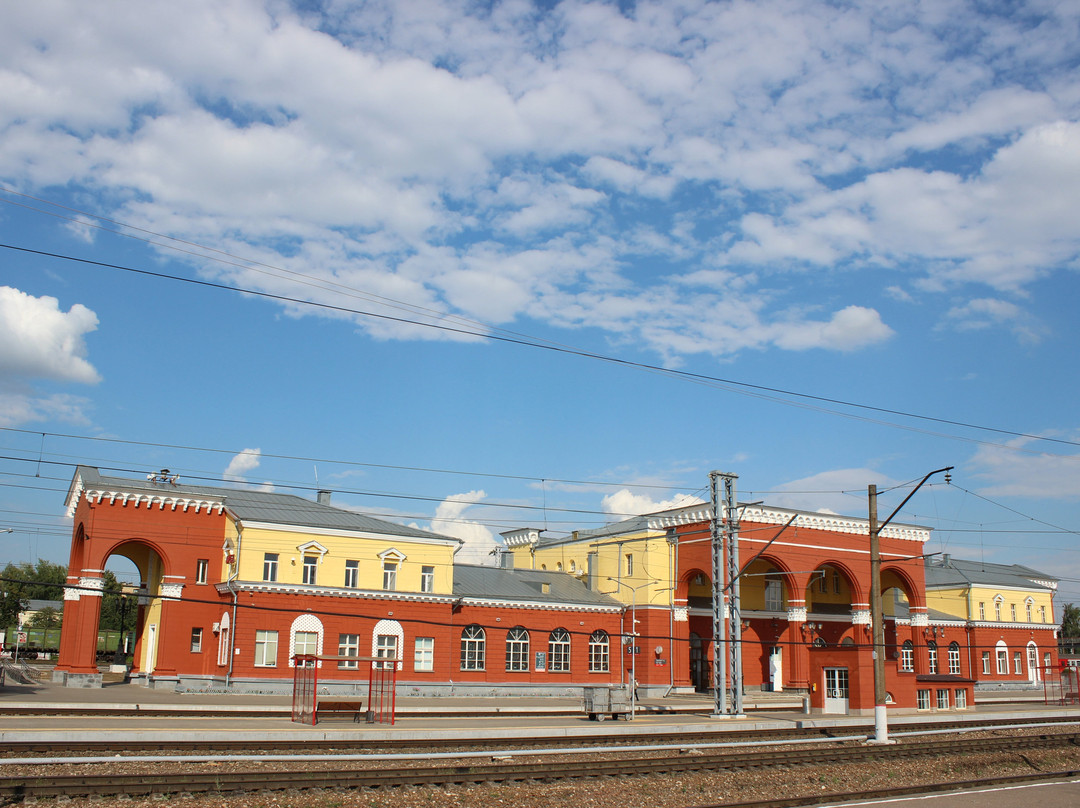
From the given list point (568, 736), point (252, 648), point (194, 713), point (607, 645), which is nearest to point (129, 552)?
point (252, 648)

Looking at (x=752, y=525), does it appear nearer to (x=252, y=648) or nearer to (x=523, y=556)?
(x=523, y=556)

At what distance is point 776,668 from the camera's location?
163 feet

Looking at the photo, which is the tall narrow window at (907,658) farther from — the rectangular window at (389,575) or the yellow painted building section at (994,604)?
the rectangular window at (389,575)

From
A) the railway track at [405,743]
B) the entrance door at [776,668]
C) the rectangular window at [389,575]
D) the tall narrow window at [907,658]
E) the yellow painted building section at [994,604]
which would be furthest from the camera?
the yellow painted building section at [994,604]

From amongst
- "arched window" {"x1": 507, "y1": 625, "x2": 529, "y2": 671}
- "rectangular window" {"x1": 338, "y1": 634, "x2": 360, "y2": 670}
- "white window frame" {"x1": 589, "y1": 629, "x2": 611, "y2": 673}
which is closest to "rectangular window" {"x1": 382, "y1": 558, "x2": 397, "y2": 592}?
"rectangular window" {"x1": 338, "y1": 634, "x2": 360, "y2": 670}

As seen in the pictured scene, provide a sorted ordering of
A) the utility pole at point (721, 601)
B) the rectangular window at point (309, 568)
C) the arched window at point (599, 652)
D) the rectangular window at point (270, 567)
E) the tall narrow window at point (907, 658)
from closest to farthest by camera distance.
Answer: the utility pole at point (721, 601) → the rectangular window at point (270, 567) → the rectangular window at point (309, 568) → the arched window at point (599, 652) → the tall narrow window at point (907, 658)

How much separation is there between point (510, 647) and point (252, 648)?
12.9 meters

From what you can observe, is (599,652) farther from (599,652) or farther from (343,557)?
(343,557)

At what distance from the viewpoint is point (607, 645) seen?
156 feet

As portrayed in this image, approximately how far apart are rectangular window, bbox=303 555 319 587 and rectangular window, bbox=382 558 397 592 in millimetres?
3335

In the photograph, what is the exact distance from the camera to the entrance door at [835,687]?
38531mm

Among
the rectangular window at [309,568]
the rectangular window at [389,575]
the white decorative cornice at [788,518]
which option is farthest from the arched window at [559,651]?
the rectangular window at [309,568]

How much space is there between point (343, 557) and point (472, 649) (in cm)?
801

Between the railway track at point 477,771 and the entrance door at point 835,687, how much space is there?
1209cm
